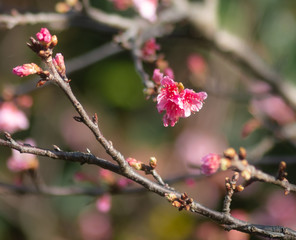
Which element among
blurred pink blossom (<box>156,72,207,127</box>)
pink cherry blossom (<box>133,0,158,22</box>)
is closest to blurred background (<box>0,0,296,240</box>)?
pink cherry blossom (<box>133,0,158,22</box>)

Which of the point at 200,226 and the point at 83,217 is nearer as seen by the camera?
the point at 200,226

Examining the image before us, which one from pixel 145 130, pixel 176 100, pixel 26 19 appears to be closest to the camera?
pixel 176 100

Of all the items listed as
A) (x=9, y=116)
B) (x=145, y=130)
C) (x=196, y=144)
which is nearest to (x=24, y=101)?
(x=9, y=116)

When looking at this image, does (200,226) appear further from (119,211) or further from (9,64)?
(9,64)

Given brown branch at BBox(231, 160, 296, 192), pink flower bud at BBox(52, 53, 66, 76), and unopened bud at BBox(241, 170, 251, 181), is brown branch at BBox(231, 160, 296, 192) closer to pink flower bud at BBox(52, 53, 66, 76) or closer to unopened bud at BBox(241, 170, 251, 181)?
unopened bud at BBox(241, 170, 251, 181)

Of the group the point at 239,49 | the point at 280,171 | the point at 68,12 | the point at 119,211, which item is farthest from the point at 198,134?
the point at 280,171

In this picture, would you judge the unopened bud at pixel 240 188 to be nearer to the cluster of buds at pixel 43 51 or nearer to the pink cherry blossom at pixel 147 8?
the cluster of buds at pixel 43 51

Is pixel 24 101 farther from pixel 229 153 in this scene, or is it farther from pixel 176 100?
pixel 229 153

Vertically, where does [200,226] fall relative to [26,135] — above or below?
below
